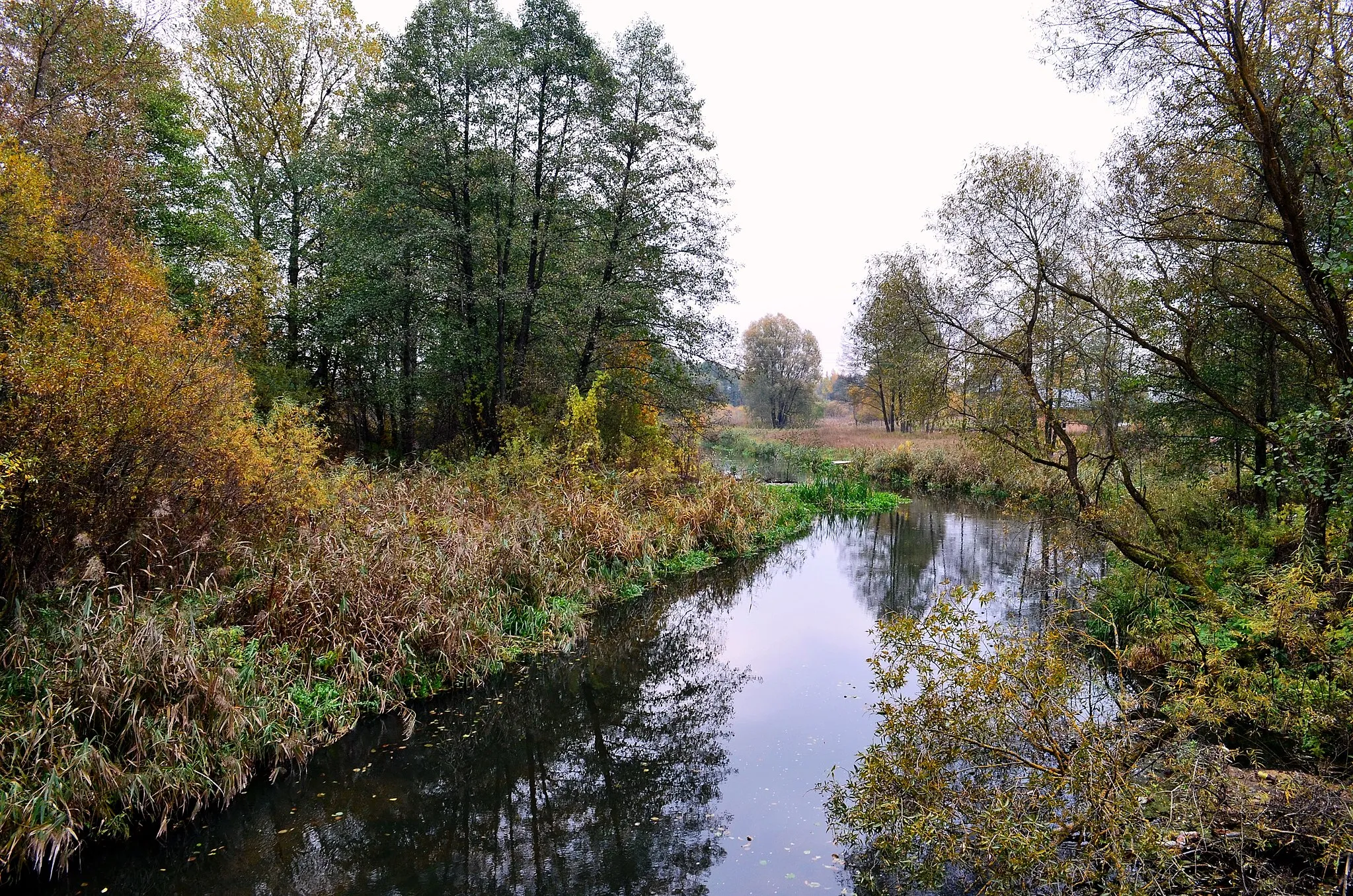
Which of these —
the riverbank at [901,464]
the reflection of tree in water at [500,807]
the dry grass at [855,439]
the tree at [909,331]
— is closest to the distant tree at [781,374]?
the dry grass at [855,439]

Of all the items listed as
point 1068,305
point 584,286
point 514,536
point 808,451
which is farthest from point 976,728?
point 808,451

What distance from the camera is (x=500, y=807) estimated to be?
5.69 meters

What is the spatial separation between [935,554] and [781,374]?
45.9 metres

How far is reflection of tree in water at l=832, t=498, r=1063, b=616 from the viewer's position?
12.6 m

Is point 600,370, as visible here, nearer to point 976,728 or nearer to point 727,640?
point 727,640

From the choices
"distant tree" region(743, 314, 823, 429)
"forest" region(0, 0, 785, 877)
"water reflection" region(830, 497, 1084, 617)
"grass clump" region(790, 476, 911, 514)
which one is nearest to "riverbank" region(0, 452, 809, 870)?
"forest" region(0, 0, 785, 877)

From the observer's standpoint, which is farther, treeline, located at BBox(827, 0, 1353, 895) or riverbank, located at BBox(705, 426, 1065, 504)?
riverbank, located at BBox(705, 426, 1065, 504)

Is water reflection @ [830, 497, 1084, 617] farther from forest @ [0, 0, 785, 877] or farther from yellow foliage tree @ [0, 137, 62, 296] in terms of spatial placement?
yellow foliage tree @ [0, 137, 62, 296]

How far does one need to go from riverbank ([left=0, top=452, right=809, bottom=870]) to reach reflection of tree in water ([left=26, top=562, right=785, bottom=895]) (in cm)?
34

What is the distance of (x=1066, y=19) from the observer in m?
7.91

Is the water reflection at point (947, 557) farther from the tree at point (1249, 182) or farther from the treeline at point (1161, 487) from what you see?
the tree at point (1249, 182)

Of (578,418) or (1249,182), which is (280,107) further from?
(1249,182)

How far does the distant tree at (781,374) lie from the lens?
196 ft

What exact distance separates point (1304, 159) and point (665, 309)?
12.8 m
